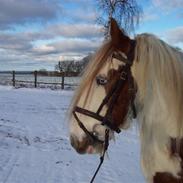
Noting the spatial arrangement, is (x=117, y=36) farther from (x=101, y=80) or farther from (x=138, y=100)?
(x=138, y=100)

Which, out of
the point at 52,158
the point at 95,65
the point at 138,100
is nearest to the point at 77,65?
the point at 95,65

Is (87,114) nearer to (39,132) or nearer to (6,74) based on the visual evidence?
(39,132)

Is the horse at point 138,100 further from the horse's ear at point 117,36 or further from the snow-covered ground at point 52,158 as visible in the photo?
the snow-covered ground at point 52,158

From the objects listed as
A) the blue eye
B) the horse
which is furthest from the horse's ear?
the blue eye

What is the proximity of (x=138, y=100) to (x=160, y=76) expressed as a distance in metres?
0.22

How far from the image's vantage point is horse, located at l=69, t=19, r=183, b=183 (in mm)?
2660

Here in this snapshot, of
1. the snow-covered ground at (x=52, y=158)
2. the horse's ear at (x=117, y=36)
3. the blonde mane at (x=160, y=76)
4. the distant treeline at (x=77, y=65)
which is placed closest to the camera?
the blonde mane at (x=160, y=76)

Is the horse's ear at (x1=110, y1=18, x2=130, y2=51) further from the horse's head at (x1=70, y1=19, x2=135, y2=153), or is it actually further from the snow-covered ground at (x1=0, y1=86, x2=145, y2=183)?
the snow-covered ground at (x1=0, y1=86, x2=145, y2=183)

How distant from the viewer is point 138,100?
2.80 metres

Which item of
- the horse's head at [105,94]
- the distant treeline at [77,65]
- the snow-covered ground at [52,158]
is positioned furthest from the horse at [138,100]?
the snow-covered ground at [52,158]

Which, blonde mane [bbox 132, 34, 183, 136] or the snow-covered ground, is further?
the snow-covered ground

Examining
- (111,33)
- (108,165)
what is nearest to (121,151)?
(108,165)

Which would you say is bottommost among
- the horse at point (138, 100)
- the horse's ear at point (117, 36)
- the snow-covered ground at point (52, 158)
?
the snow-covered ground at point (52, 158)

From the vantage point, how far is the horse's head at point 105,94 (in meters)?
2.82
